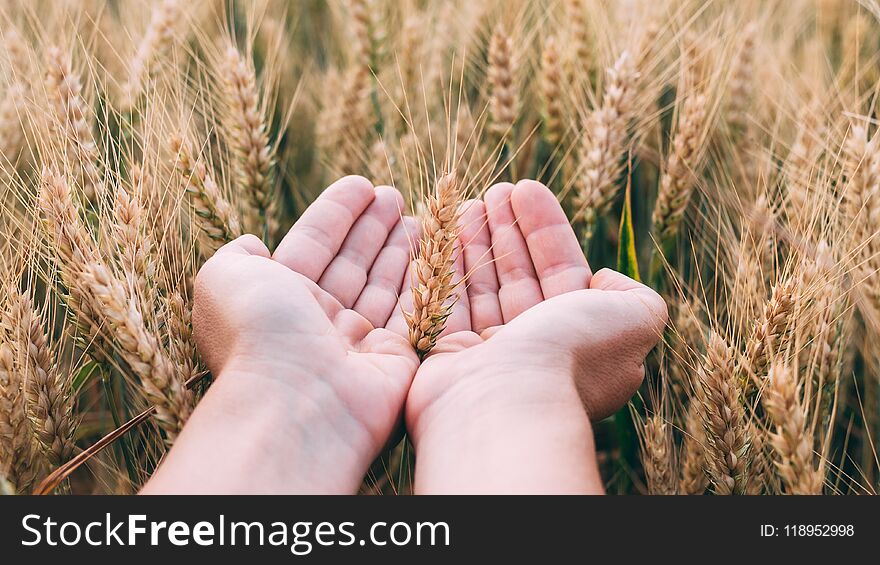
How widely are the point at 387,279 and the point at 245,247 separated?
13.1 inches

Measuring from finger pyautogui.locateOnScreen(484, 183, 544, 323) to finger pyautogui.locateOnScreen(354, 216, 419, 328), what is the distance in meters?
0.19

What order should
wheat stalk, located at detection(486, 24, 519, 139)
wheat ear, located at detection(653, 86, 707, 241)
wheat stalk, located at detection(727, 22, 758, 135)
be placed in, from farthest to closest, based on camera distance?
wheat stalk, located at detection(727, 22, 758, 135), wheat stalk, located at detection(486, 24, 519, 139), wheat ear, located at detection(653, 86, 707, 241)

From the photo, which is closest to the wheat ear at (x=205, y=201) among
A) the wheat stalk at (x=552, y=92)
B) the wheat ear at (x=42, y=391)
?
the wheat ear at (x=42, y=391)

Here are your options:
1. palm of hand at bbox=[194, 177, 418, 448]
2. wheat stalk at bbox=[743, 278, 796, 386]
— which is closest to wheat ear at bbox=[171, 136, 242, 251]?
palm of hand at bbox=[194, 177, 418, 448]

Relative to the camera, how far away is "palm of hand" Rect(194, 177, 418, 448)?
1242mm

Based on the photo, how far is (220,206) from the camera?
1503 mm

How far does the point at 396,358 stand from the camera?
4.48 feet

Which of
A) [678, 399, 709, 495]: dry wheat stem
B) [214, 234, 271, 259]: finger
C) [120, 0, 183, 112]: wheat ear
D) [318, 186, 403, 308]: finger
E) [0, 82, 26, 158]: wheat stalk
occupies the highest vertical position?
[120, 0, 183, 112]: wheat ear

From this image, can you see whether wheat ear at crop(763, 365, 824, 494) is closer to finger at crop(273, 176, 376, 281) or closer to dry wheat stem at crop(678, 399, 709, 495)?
dry wheat stem at crop(678, 399, 709, 495)

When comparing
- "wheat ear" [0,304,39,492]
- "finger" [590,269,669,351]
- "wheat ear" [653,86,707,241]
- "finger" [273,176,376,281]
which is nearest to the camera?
"wheat ear" [0,304,39,492]

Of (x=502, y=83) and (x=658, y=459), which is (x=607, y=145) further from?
(x=658, y=459)

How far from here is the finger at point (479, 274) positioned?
1.53 meters

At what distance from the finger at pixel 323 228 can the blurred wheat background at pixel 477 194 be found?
0.56ft

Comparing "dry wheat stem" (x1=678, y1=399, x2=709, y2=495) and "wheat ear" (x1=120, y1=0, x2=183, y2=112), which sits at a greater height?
"wheat ear" (x1=120, y1=0, x2=183, y2=112)
